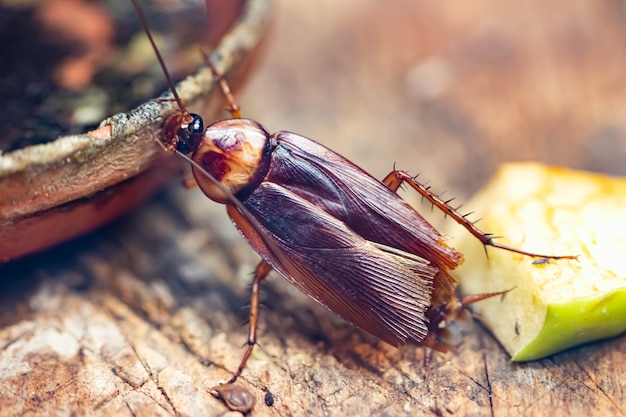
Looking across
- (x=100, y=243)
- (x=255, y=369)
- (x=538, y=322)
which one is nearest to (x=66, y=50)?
(x=100, y=243)

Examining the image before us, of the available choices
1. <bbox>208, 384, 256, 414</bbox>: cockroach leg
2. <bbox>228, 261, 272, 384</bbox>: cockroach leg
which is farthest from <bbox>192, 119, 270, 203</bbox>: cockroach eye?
<bbox>208, 384, 256, 414</bbox>: cockroach leg

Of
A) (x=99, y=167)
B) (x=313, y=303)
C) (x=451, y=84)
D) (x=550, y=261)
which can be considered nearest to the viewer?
(x=99, y=167)

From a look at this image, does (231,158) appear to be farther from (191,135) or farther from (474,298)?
(474,298)

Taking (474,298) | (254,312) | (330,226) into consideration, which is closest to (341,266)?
(330,226)

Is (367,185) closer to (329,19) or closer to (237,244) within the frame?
(237,244)

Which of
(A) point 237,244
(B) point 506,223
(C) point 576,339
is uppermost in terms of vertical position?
(B) point 506,223

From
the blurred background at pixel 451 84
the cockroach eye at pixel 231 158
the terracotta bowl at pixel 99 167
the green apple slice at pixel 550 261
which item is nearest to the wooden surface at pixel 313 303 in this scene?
the blurred background at pixel 451 84

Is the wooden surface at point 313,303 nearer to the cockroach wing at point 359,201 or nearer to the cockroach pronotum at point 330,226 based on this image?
the cockroach pronotum at point 330,226
